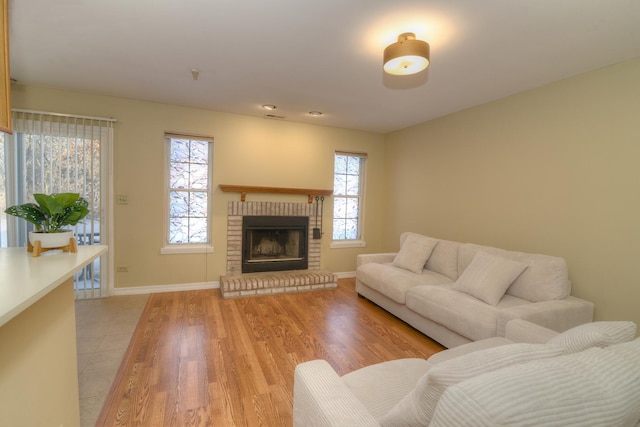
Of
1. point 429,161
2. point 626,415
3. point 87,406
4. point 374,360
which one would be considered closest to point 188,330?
point 87,406

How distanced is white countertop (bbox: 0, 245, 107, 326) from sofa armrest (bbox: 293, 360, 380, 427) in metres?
0.93

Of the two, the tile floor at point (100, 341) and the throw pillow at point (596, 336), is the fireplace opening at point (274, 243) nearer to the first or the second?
the tile floor at point (100, 341)

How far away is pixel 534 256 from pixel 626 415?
2257 mm

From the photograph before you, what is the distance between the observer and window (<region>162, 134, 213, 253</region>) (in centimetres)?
384

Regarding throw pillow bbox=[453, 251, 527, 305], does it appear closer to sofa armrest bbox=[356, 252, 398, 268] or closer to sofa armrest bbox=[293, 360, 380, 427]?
sofa armrest bbox=[356, 252, 398, 268]

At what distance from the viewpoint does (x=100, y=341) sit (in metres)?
2.50

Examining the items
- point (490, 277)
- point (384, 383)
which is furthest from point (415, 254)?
point (384, 383)

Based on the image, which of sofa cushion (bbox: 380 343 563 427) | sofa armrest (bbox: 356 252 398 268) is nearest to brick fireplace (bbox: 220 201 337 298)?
sofa armrest (bbox: 356 252 398 268)

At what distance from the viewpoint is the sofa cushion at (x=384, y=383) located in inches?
47.6

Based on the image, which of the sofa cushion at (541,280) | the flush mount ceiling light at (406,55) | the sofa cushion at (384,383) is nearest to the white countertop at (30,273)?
the sofa cushion at (384,383)

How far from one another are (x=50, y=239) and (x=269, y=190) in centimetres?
281

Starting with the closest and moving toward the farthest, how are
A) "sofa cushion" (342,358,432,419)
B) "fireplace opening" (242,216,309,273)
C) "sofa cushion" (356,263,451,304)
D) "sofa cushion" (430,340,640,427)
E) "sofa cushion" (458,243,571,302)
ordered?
"sofa cushion" (430,340,640,427) → "sofa cushion" (342,358,432,419) → "sofa cushion" (458,243,571,302) → "sofa cushion" (356,263,451,304) → "fireplace opening" (242,216,309,273)

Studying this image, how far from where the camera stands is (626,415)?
69 centimetres

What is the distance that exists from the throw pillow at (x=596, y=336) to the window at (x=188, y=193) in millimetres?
3795
